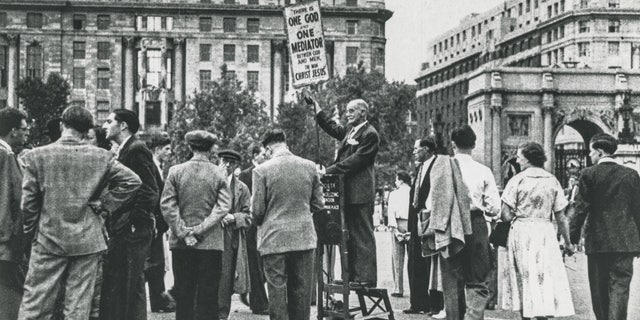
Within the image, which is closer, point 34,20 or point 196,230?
point 196,230

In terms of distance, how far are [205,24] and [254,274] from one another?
3013 inches

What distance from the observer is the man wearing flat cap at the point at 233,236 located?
36.5 ft

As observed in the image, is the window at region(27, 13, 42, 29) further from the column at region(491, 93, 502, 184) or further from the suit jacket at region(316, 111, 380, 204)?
the suit jacket at region(316, 111, 380, 204)

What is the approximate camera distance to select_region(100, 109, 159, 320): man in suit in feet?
29.1

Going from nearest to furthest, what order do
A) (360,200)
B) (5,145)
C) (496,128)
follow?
(5,145) < (360,200) < (496,128)

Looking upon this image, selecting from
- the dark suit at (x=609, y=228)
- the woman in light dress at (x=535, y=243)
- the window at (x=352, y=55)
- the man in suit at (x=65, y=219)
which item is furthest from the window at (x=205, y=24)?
the man in suit at (x=65, y=219)

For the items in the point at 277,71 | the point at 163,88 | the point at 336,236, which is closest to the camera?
the point at 336,236

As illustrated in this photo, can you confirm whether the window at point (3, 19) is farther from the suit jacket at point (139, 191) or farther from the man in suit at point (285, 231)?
the man in suit at point (285, 231)

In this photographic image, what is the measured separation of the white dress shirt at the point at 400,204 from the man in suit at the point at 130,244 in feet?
18.2

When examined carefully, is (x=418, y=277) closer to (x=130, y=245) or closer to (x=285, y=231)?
(x=285, y=231)

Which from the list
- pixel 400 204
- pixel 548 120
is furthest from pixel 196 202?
pixel 548 120

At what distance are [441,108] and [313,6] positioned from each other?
366 feet

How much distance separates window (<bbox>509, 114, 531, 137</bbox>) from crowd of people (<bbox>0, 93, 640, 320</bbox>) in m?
59.5

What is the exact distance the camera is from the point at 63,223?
7.55 m
